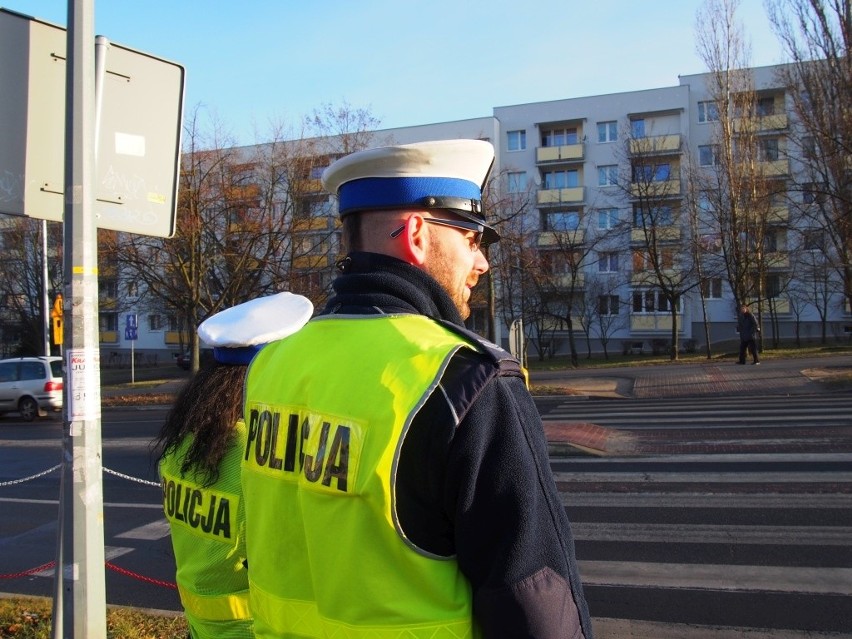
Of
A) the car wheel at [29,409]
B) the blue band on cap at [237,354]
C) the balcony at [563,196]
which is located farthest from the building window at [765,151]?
the blue band on cap at [237,354]

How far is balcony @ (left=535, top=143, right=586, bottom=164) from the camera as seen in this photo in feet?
162

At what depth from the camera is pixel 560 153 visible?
49.7m

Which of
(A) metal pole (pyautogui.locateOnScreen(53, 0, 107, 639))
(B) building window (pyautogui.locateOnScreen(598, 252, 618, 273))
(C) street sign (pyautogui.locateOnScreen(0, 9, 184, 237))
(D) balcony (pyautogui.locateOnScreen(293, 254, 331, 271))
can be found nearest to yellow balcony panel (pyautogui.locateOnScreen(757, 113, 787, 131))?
(B) building window (pyautogui.locateOnScreen(598, 252, 618, 273))

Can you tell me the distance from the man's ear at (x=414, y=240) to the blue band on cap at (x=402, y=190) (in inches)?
1.6

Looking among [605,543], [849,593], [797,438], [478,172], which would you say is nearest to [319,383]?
[478,172]

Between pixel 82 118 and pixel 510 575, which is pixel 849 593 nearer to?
pixel 510 575

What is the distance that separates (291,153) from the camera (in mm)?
23656

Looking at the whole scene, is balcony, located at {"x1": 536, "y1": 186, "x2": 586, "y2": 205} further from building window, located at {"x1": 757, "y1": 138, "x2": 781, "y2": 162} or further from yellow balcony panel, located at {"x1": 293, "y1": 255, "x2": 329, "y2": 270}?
yellow balcony panel, located at {"x1": 293, "y1": 255, "x2": 329, "y2": 270}

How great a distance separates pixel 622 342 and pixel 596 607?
45.1 meters

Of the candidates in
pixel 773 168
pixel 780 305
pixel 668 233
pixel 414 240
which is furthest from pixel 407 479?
pixel 780 305

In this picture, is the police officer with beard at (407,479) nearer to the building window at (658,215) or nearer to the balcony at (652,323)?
the building window at (658,215)

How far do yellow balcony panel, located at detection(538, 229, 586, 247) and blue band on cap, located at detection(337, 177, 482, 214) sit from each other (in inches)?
1528

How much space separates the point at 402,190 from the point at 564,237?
4105 centimetres

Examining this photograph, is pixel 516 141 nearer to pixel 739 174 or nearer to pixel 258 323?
pixel 739 174
